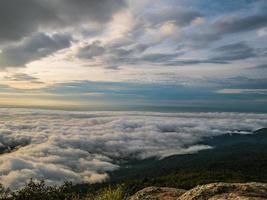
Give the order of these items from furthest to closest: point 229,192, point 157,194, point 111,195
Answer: point 157,194
point 111,195
point 229,192

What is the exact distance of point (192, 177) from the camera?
178 m

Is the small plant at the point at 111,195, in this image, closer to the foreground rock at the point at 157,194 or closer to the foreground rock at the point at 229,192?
the foreground rock at the point at 157,194

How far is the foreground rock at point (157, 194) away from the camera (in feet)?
43.0

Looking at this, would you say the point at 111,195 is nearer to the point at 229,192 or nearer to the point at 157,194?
the point at 157,194

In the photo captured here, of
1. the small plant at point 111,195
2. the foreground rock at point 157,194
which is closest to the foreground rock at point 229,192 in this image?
the foreground rock at point 157,194

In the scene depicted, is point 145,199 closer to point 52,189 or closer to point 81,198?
point 81,198

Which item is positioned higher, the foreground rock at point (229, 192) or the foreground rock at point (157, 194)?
the foreground rock at point (229, 192)

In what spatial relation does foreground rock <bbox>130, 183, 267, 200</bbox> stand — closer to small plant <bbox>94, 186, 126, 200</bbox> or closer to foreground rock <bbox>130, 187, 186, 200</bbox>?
foreground rock <bbox>130, 187, 186, 200</bbox>

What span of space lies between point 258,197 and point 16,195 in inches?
440

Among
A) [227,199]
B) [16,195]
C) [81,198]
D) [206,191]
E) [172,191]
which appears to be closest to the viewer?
[227,199]

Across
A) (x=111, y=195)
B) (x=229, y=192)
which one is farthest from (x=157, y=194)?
(x=229, y=192)

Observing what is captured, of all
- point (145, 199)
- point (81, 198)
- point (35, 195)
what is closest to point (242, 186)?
point (145, 199)

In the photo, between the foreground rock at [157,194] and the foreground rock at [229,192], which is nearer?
the foreground rock at [229,192]

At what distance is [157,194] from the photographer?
1346cm
